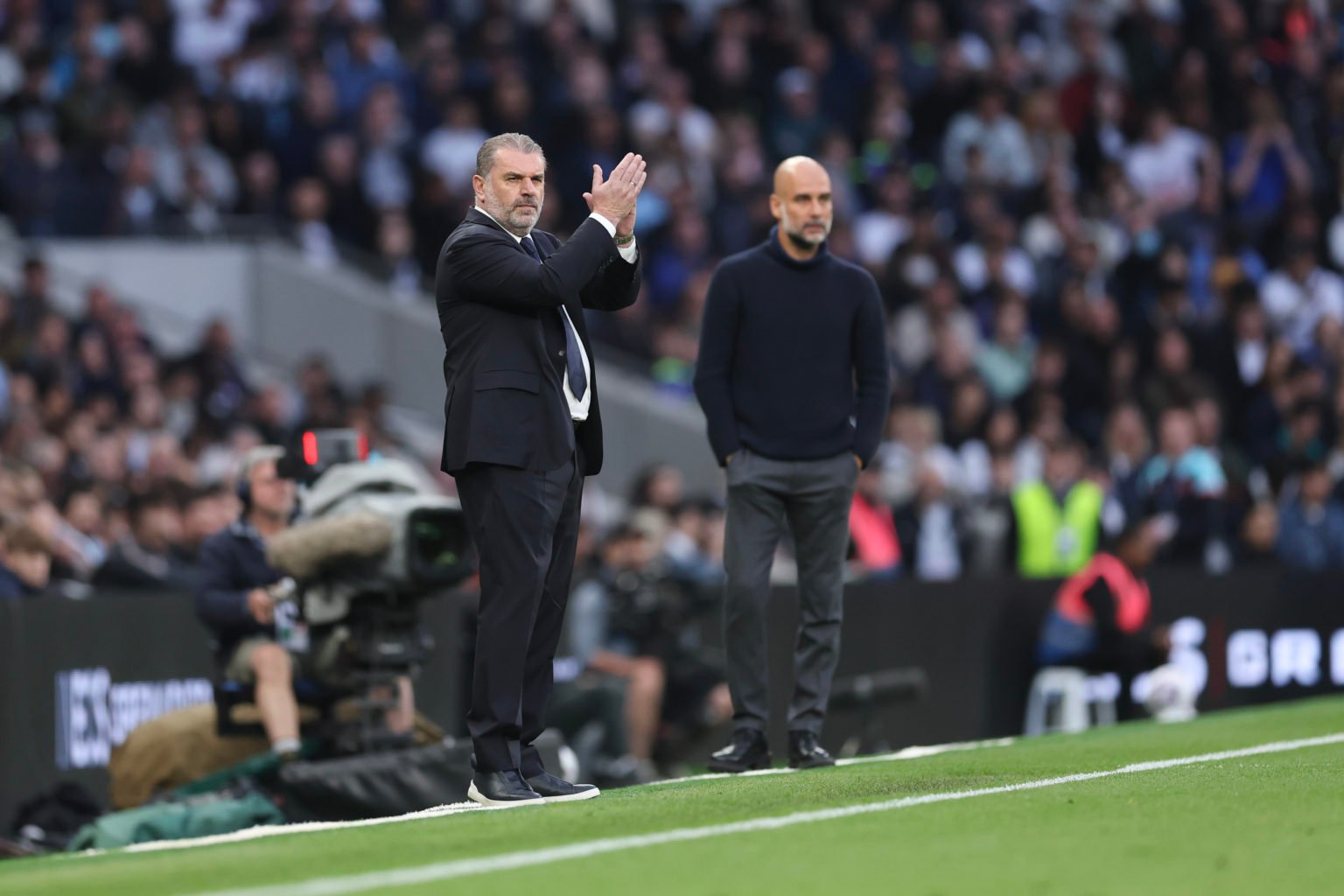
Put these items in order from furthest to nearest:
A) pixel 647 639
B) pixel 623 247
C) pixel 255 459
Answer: pixel 647 639
pixel 255 459
pixel 623 247

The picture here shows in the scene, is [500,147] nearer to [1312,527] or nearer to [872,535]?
[872,535]

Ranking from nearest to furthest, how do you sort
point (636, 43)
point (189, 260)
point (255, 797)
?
point (255, 797), point (189, 260), point (636, 43)

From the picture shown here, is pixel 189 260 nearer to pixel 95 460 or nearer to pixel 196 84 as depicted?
pixel 196 84

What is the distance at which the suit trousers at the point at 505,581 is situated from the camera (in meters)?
7.69

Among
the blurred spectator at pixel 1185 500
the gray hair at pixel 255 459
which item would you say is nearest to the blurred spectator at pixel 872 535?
the blurred spectator at pixel 1185 500

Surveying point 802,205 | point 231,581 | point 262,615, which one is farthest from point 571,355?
point 231,581

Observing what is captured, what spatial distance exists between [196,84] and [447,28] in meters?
2.56

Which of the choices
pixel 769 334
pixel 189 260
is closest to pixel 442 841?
pixel 769 334

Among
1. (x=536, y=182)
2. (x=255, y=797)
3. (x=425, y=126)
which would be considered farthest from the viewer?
(x=425, y=126)

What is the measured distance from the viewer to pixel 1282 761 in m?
8.79

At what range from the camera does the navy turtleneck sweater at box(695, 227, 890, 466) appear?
9.23 metres

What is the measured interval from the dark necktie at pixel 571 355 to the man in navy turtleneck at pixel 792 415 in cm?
129

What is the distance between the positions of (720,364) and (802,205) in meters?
0.69

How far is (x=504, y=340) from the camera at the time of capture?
7.78 meters
